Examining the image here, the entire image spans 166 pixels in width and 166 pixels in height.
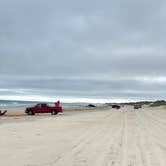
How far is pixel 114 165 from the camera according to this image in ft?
35.9

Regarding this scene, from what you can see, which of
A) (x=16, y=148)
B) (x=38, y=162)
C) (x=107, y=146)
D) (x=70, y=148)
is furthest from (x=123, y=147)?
(x=38, y=162)

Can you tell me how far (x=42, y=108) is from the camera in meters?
57.6

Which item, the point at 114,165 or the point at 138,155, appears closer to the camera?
the point at 114,165

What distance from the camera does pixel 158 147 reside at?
50.8 ft

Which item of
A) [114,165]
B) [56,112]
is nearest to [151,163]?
[114,165]

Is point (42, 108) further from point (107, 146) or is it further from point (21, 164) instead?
point (21, 164)

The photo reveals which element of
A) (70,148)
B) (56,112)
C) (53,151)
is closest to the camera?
(53,151)

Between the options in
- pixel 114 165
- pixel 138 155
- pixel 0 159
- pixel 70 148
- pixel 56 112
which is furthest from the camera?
pixel 56 112

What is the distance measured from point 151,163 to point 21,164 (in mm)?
3268

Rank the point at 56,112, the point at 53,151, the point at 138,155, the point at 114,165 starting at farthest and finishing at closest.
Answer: the point at 56,112 < the point at 53,151 < the point at 138,155 < the point at 114,165

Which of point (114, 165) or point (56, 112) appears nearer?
point (114, 165)

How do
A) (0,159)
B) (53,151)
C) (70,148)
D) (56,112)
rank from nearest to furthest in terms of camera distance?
(0,159) → (53,151) → (70,148) → (56,112)

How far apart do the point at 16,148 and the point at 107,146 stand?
318 centimetres

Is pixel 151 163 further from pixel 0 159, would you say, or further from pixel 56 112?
pixel 56 112
